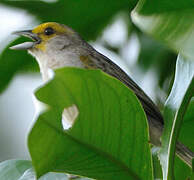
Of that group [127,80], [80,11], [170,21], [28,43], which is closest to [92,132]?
[170,21]

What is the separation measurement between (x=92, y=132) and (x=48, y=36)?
7.13ft

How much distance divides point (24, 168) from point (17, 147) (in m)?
3.56

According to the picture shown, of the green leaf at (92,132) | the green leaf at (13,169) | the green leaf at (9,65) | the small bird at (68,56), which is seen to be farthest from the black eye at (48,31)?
the green leaf at (92,132)

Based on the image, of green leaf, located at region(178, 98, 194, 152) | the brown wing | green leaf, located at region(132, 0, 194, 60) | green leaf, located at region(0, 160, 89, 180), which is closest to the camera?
green leaf, located at region(132, 0, 194, 60)

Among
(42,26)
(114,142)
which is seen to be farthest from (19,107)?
(114,142)

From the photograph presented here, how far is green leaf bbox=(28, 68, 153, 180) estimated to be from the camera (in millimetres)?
1459

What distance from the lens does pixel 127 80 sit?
3.43 metres

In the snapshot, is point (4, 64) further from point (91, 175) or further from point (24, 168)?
point (91, 175)

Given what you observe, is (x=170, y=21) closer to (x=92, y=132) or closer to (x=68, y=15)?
(x=92, y=132)

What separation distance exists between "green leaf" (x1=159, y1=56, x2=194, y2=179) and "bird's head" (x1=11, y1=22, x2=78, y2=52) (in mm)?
1815

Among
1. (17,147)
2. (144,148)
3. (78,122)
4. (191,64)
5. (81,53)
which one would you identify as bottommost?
(17,147)

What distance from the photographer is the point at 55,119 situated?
1.52 m

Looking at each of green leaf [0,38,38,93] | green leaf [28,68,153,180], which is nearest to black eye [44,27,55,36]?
green leaf [0,38,38,93]

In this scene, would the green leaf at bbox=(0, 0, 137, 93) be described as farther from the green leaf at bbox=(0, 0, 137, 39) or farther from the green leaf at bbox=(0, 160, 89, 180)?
the green leaf at bbox=(0, 160, 89, 180)
